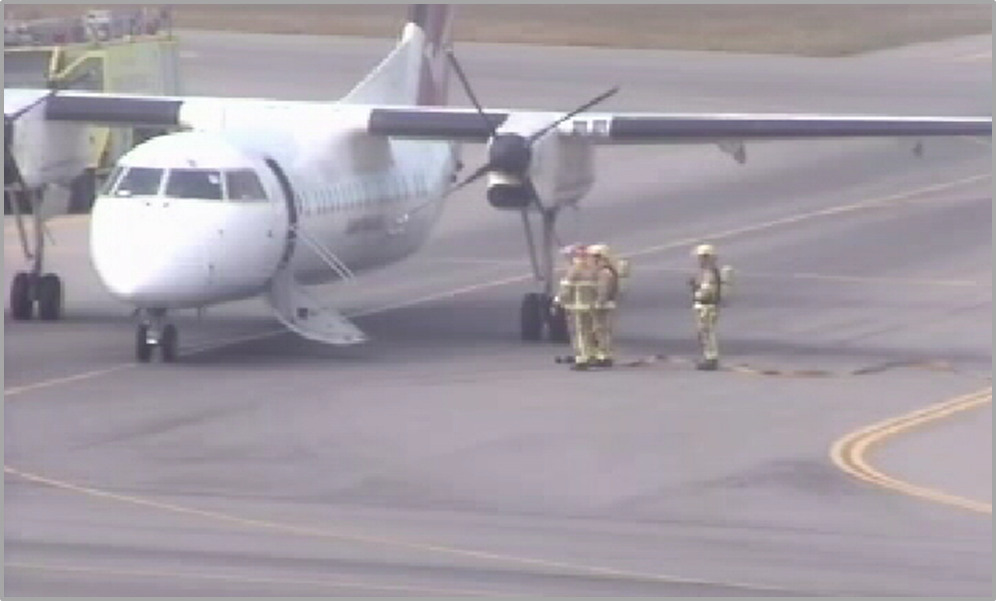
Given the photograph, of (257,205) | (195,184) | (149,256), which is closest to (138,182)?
(195,184)

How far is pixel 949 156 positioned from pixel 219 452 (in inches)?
1274

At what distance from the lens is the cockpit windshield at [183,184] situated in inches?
1144

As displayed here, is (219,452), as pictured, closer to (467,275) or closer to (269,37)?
(467,275)

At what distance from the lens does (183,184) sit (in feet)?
95.9

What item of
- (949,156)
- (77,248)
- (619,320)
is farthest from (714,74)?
(619,320)

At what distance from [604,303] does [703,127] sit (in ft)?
10.1

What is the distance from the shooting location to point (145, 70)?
4912 cm

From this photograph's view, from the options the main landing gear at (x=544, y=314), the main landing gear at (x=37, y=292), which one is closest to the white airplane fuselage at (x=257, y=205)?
the main landing gear at (x=544, y=314)

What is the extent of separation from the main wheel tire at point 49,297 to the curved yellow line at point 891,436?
1128cm

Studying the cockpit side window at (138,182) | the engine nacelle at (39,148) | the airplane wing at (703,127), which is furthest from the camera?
the engine nacelle at (39,148)

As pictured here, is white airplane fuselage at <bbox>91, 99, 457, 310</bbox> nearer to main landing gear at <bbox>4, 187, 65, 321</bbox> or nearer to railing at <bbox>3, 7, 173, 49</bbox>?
main landing gear at <bbox>4, 187, 65, 321</bbox>

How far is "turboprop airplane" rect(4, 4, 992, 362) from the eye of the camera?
94.7 feet

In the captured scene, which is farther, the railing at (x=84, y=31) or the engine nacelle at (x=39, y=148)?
the railing at (x=84, y=31)

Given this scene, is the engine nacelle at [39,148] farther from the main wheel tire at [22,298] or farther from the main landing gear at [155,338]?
the main landing gear at [155,338]
